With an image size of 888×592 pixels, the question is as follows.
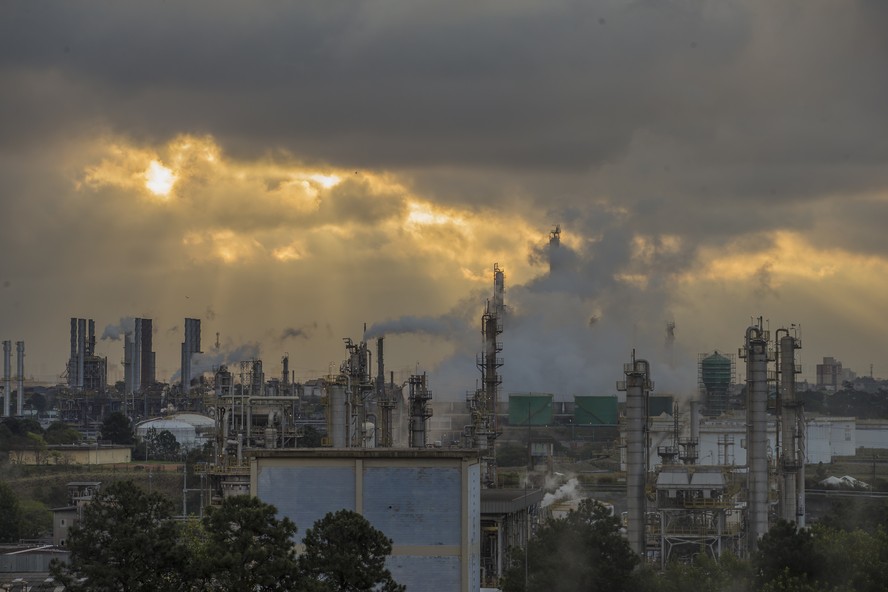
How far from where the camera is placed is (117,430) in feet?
463

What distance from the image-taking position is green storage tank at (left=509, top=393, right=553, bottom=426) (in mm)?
147250

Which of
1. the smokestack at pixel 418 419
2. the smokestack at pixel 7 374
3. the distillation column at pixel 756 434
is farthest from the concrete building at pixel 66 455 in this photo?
the distillation column at pixel 756 434

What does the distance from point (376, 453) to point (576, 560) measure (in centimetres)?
785

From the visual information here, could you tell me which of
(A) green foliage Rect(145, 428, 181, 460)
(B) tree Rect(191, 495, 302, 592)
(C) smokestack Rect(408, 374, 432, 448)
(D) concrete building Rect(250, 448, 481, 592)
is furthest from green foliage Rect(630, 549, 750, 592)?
(A) green foliage Rect(145, 428, 181, 460)

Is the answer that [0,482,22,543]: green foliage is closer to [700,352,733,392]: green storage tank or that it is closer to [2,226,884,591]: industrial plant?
[2,226,884,591]: industrial plant

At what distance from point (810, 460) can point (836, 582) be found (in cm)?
9585

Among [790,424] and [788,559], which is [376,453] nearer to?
[788,559]

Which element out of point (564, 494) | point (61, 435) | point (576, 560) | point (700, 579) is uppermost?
point (61, 435)

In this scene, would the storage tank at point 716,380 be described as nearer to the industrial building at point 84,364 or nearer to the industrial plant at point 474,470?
the industrial plant at point 474,470

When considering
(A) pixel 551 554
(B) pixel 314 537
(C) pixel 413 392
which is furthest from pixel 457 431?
(B) pixel 314 537

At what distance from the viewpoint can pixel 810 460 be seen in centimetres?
14038

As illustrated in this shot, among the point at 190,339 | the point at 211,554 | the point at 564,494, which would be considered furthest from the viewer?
the point at 190,339

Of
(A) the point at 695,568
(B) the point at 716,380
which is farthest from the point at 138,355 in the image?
(A) the point at 695,568

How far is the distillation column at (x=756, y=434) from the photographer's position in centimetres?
6216
